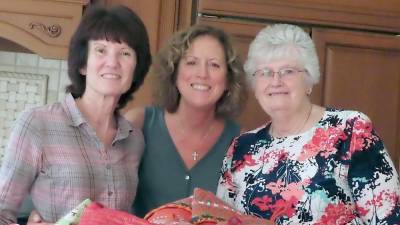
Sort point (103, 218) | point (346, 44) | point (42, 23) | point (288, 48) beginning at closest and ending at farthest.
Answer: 1. point (103, 218)
2. point (288, 48)
3. point (42, 23)
4. point (346, 44)

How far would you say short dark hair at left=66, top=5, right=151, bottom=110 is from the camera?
1229 mm

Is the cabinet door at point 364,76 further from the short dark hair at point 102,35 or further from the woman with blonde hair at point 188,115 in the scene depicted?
the short dark hair at point 102,35

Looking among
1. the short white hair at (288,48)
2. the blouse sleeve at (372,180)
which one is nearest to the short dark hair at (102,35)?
the short white hair at (288,48)

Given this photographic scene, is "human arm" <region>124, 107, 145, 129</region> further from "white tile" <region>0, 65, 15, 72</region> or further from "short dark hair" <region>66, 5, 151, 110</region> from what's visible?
"white tile" <region>0, 65, 15, 72</region>

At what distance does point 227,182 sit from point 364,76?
679 millimetres

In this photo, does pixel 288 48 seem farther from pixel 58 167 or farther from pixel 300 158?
pixel 58 167

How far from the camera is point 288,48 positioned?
1.37 meters

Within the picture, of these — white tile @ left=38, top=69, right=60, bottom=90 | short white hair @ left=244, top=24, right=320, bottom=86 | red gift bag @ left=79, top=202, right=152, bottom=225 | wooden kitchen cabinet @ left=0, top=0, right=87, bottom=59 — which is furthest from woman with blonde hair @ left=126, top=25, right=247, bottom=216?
white tile @ left=38, top=69, right=60, bottom=90

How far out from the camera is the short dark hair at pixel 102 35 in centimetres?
123

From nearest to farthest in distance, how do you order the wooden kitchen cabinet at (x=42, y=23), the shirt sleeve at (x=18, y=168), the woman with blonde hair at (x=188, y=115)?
the shirt sleeve at (x=18, y=168) < the woman with blonde hair at (x=188, y=115) < the wooden kitchen cabinet at (x=42, y=23)

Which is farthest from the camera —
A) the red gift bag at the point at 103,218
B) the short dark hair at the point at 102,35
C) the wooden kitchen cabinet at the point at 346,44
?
the wooden kitchen cabinet at the point at 346,44

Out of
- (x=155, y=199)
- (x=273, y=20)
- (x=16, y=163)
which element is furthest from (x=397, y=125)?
(x=16, y=163)

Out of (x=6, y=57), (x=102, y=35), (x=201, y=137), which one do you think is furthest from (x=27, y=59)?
(x=102, y=35)

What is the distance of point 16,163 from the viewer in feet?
3.67
